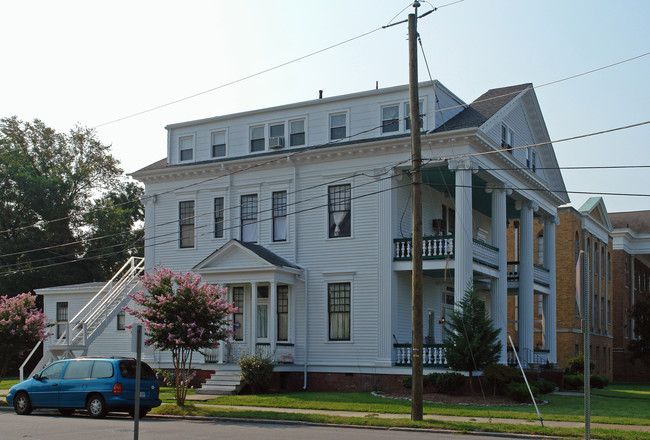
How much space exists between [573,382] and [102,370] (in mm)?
23510

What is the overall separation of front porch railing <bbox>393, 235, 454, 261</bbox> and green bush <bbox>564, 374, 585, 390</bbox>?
1172cm

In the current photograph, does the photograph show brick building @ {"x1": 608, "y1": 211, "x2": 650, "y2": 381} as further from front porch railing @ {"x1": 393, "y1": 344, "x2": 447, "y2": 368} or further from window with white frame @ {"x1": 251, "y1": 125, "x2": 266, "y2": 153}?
window with white frame @ {"x1": 251, "y1": 125, "x2": 266, "y2": 153}

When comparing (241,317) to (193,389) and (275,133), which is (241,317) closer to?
(193,389)

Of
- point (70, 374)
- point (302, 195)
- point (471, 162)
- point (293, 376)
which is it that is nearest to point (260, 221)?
point (302, 195)

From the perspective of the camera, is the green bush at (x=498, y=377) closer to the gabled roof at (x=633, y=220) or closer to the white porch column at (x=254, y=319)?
the white porch column at (x=254, y=319)

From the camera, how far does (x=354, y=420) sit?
63.2 feet

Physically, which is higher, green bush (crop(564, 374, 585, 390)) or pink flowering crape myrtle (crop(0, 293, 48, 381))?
pink flowering crape myrtle (crop(0, 293, 48, 381))

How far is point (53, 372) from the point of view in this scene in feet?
71.3

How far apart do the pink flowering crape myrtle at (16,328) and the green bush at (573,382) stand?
23339 mm

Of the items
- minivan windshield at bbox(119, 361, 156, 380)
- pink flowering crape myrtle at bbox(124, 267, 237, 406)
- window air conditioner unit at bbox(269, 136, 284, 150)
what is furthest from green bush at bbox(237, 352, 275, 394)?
window air conditioner unit at bbox(269, 136, 284, 150)

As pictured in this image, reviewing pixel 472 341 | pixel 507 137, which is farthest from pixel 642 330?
pixel 472 341

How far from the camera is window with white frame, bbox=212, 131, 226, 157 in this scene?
115 feet

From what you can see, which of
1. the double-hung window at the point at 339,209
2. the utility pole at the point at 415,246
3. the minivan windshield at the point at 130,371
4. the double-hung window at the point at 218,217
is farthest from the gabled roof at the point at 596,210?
the minivan windshield at the point at 130,371

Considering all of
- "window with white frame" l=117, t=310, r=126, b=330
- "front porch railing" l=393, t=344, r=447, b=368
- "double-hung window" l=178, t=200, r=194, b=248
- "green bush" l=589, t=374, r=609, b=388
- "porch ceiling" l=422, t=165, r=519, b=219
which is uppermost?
"porch ceiling" l=422, t=165, r=519, b=219
